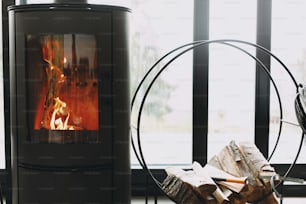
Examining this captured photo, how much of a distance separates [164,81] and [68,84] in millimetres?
738

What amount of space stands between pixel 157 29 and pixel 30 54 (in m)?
0.80

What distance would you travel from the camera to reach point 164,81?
229 centimetres

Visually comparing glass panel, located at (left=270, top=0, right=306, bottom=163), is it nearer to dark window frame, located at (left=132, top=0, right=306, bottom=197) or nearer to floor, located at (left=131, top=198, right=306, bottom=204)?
dark window frame, located at (left=132, top=0, right=306, bottom=197)

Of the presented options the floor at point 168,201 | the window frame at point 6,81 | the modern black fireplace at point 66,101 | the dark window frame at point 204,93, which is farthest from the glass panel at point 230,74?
the window frame at point 6,81

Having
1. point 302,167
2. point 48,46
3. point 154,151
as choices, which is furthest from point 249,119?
point 48,46

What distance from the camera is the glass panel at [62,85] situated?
1.65 m

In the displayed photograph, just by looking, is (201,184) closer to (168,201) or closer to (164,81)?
(168,201)

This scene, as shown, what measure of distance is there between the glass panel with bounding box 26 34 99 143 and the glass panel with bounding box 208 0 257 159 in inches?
32.4

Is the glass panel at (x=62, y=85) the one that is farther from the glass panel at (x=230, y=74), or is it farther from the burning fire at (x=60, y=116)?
the glass panel at (x=230, y=74)

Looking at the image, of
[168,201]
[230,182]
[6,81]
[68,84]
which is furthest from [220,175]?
[6,81]

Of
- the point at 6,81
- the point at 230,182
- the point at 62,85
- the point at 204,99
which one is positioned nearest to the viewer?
the point at 62,85

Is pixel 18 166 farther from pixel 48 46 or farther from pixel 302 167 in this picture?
pixel 302 167

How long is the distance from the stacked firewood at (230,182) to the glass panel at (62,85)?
16.8 inches

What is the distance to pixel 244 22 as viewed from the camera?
90.7 inches
